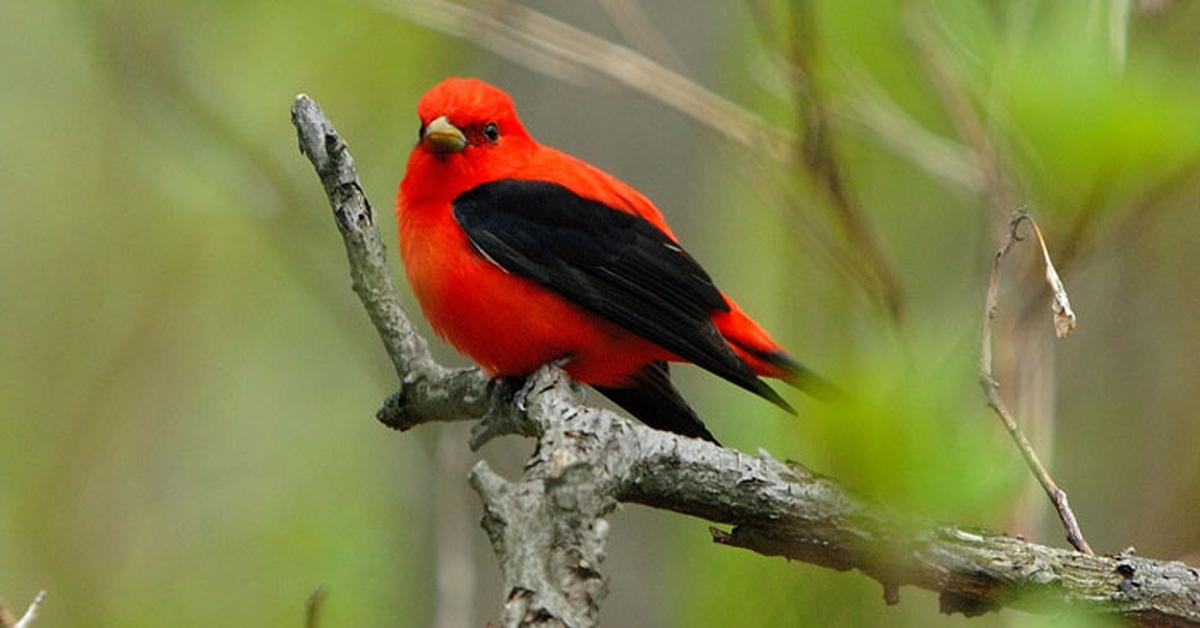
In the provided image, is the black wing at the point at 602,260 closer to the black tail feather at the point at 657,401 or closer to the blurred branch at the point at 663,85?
the black tail feather at the point at 657,401

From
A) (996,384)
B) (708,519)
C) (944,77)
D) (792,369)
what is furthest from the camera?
(792,369)

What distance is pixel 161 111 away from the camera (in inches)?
250

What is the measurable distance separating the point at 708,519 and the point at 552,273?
152 cm

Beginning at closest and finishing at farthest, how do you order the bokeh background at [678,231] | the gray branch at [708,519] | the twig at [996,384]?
the gray branch at [708,519] < the twig at [996,384] < the bokeh background at [678,231]

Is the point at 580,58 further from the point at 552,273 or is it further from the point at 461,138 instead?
the point at 552,273

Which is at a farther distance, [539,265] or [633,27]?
[633,27]

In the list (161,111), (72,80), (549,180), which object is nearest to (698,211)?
(549,180)

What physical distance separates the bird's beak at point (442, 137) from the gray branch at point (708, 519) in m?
1.03

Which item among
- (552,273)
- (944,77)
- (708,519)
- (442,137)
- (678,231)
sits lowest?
(708,519)

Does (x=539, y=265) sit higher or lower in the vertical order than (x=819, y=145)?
higher

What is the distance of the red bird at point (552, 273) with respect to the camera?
401 cm

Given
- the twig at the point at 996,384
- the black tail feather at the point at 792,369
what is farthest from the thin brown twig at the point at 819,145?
the twig at the point at 996,384

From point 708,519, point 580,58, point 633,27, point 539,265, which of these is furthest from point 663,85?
point 708,519

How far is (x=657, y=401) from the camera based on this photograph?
167 inches
